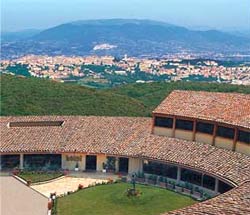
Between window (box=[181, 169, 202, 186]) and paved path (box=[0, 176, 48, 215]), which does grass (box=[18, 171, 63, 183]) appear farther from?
window (box=[181, 169, 202, 186])

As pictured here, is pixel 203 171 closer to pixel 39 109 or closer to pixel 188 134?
pixel 188 134

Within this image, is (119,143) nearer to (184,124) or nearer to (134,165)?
(134,165)

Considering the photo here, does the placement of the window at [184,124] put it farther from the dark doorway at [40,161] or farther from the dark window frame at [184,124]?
the dark doorway at [40,161]

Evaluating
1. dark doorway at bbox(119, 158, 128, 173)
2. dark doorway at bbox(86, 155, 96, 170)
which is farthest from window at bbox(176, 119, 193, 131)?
dark doorway at bbox(86, 155, 96, 170)

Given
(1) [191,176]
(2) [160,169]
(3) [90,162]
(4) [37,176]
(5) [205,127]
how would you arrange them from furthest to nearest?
(3) [90,162] < (4) [37,176] < (2) [160,169] < (5) [205,127] < (1) [191,176]

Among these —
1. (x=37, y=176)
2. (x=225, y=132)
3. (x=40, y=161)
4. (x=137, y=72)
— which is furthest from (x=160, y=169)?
(x=137, y=72)

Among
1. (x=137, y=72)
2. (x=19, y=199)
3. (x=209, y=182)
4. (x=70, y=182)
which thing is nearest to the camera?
(x=19, y=199)

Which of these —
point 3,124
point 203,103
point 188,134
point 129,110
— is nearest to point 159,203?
point 188,134
